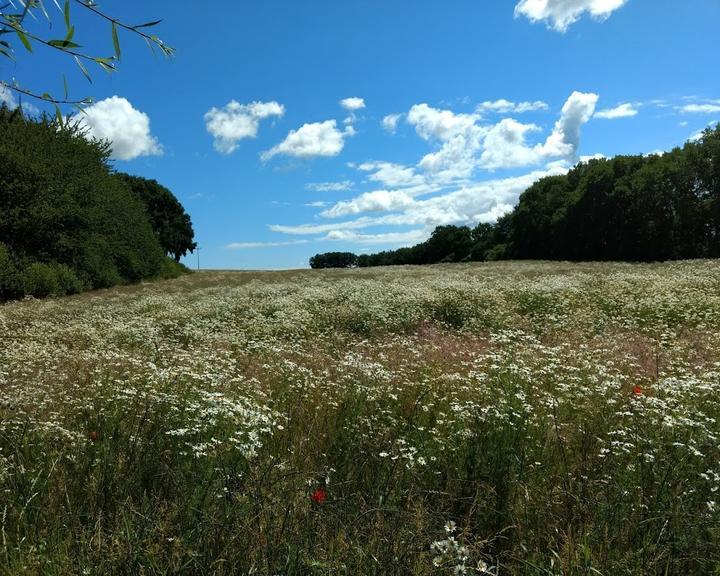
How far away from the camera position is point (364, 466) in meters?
4.41

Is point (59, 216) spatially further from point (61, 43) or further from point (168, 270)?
point (61, 43)

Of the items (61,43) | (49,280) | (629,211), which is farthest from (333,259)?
(61,43)

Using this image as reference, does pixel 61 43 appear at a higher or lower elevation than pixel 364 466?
higher

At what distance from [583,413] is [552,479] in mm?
1449

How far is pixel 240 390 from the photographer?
6.36 meters

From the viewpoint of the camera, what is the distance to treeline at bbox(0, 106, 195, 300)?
2792 centimetres

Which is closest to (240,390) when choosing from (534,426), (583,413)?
(534,426)

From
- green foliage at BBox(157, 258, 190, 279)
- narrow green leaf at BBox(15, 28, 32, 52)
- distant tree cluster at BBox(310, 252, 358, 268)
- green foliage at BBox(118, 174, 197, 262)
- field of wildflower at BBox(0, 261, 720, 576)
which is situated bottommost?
field of wildflower at BBox(0, 261, 720, 576)

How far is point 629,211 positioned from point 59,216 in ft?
208

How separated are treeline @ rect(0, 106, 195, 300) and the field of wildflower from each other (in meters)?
24.2

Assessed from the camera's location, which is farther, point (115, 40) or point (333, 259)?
point (333, 259)

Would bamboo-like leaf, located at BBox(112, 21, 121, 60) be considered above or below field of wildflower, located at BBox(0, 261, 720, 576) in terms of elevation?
above

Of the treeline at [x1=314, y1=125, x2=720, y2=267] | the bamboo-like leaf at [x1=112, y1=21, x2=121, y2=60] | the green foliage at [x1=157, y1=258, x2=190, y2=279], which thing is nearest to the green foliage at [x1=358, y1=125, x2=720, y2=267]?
the treeline at [x1=314, y1=125, x2=720, y2=267]

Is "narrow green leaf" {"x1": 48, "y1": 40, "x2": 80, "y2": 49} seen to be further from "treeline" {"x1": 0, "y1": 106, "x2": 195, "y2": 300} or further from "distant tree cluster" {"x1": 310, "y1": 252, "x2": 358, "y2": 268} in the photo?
"distant tree cluster" {"x1": 310, "y1": 252, "x2": 358, "y2": 268}
